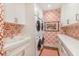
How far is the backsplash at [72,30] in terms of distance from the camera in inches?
61.5

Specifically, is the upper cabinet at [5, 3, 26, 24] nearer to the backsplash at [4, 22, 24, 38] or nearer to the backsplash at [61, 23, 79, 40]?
the backsplash at [4, 22, 24, 38]

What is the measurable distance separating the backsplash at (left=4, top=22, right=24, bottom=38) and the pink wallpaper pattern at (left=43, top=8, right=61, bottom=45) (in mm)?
310

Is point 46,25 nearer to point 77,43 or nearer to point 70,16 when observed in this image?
point 70,16

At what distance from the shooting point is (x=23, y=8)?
160 centimetres

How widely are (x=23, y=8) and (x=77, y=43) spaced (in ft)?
2.33

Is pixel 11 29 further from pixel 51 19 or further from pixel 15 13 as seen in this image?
pixel 51 19

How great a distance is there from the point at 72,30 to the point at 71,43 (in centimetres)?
17

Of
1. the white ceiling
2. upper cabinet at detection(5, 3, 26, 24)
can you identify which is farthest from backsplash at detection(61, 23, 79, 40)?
upper cabinet at detection(5, 3, 26, 24)

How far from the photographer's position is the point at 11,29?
1614 millimetres

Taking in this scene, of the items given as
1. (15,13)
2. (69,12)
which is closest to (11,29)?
(15,13)

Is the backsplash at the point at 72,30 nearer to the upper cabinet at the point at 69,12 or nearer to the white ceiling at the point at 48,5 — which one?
the upper cabinet at the point at 69,12

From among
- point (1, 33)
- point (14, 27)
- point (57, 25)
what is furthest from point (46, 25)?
point (1, 33)

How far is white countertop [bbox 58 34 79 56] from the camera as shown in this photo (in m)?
1.38

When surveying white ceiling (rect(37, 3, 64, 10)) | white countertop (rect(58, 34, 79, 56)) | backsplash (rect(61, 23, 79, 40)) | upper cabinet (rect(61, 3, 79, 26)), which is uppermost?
white ceiling (rect(37, 3, 64, 10))
